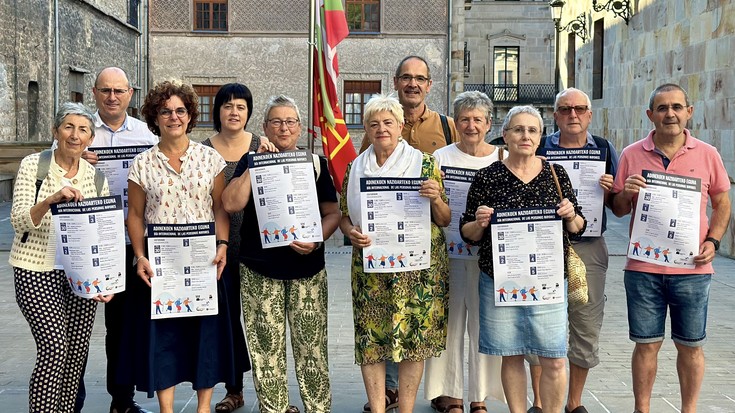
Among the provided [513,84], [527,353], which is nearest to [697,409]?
[527,353]

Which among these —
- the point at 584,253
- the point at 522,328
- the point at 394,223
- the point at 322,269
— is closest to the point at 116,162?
the point at 322,269

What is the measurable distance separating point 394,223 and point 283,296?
0.79 meters

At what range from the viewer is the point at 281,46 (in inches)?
1237

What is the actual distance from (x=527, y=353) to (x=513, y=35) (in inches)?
1629

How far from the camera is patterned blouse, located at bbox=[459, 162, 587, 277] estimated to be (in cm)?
510

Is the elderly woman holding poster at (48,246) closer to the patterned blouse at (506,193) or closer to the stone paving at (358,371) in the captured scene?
the stone paving at (358,371)

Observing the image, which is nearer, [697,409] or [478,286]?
[478,286]

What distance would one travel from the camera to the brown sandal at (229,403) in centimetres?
607

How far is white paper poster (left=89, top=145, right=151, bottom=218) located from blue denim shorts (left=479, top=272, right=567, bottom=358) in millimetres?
2162

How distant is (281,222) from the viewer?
209 inches

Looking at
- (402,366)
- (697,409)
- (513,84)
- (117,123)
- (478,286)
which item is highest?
(513,84)

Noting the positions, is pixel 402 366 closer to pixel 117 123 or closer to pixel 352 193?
pixel 352 193

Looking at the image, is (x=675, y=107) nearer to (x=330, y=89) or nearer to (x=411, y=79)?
(x=411, y=79)

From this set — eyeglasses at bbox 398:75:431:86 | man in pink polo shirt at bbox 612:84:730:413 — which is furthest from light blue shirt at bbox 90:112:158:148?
man in pink polo shirt at bbox 612:84:730:413
